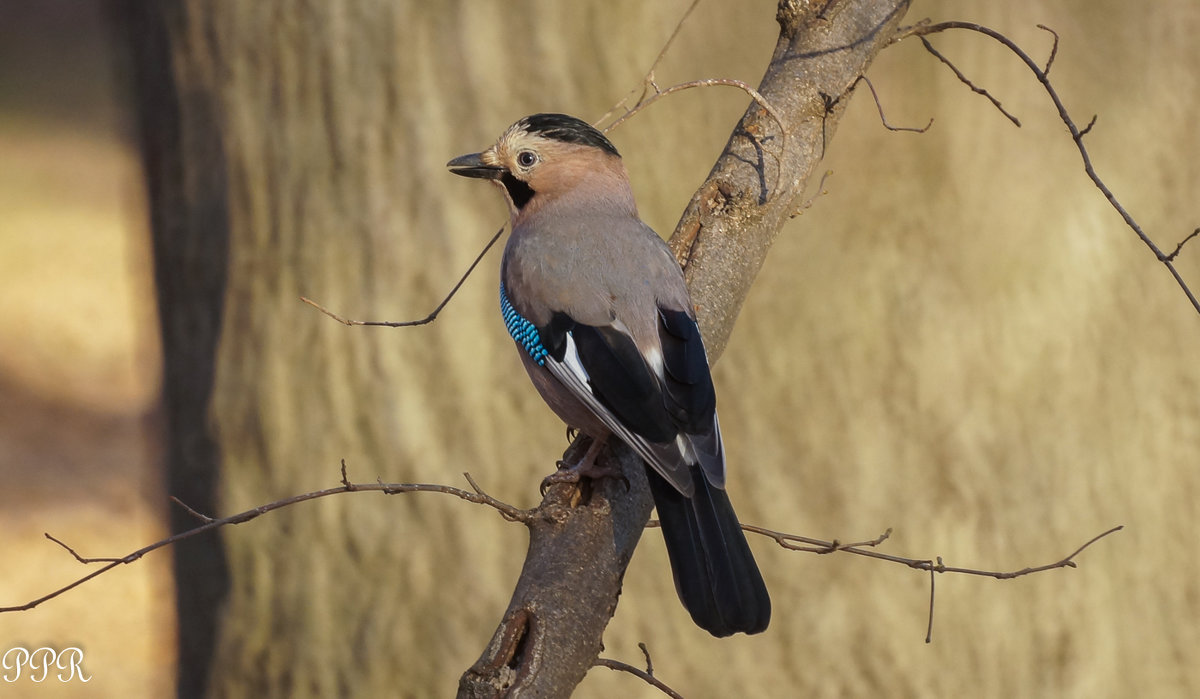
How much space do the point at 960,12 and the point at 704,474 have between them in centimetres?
231

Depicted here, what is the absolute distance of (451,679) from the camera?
3.57 metres

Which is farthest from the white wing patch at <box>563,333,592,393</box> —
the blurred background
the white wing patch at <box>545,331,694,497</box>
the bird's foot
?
the blurred background

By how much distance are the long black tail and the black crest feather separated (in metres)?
0.81

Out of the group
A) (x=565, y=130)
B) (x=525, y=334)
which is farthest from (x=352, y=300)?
(x=525, y=334)

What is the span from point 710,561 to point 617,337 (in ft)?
1.55

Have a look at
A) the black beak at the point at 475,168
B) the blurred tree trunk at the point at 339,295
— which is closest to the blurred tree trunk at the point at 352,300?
the blurred tree trunk at the point at 339,295

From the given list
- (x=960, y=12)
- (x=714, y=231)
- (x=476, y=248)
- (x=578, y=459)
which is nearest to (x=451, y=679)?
(x=476, y=248)

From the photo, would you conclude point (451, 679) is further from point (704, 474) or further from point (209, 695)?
point (704, 474)

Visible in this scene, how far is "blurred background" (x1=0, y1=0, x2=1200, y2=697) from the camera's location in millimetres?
3539

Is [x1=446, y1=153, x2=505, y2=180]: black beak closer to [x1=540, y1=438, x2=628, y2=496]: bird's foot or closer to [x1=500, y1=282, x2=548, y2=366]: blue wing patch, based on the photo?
[x1=500, y1=282, x2=548, y2=366]: blue wing patch

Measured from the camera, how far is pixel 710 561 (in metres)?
1.82

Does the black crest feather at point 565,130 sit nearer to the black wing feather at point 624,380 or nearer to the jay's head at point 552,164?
the jay's head at point 552,164

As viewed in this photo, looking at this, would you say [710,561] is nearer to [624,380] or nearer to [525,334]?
[624,380]

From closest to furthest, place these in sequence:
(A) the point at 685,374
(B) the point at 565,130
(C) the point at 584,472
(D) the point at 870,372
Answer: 1. (C) the point at 584,472
2. (A) the point at 685,374
3. (B) the point at 565,130
4. (D) the point at 870,372
